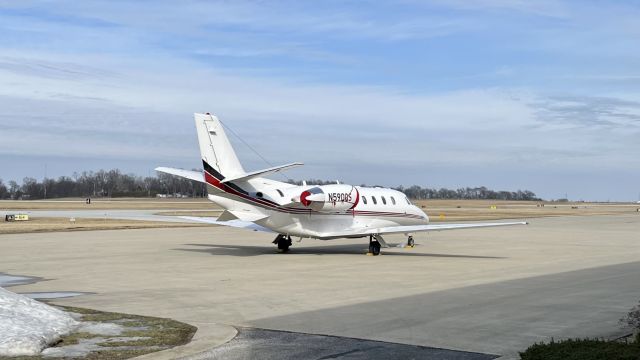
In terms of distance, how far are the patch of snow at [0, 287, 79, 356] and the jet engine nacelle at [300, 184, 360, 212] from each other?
16.2 metres

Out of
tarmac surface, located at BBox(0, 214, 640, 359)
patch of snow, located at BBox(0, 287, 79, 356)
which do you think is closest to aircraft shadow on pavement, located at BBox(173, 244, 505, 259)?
tarmac surface, located at BBox(0, 214, 640, 359)

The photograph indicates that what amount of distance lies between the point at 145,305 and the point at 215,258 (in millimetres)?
12304

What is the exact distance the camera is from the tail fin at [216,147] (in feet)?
89.4

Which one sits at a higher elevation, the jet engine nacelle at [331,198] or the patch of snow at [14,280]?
the jet engine nacelle at [331,198]

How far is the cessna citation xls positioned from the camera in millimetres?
27359

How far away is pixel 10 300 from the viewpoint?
1169 cm

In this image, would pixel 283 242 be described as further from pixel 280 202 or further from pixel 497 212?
pixel 497 212

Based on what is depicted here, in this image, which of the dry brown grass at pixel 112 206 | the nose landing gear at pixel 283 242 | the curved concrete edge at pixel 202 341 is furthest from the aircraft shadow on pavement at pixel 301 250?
the dry brown grass at pixel 112 206

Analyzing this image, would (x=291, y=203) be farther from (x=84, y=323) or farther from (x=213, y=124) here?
(x=84, y=323)

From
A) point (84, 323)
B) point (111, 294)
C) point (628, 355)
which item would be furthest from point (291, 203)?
point (628, 355)

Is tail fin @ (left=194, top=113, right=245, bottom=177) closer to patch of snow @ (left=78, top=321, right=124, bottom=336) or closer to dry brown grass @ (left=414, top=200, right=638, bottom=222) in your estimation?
patch of snow @ (left=78, top=321, right=124, bottom=336)

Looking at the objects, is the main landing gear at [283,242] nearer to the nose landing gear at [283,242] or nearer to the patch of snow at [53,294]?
the nose landing gear at [283,242]

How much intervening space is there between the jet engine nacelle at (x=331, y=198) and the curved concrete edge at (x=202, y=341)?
1574 cm

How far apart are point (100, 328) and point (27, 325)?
140 centimetres
